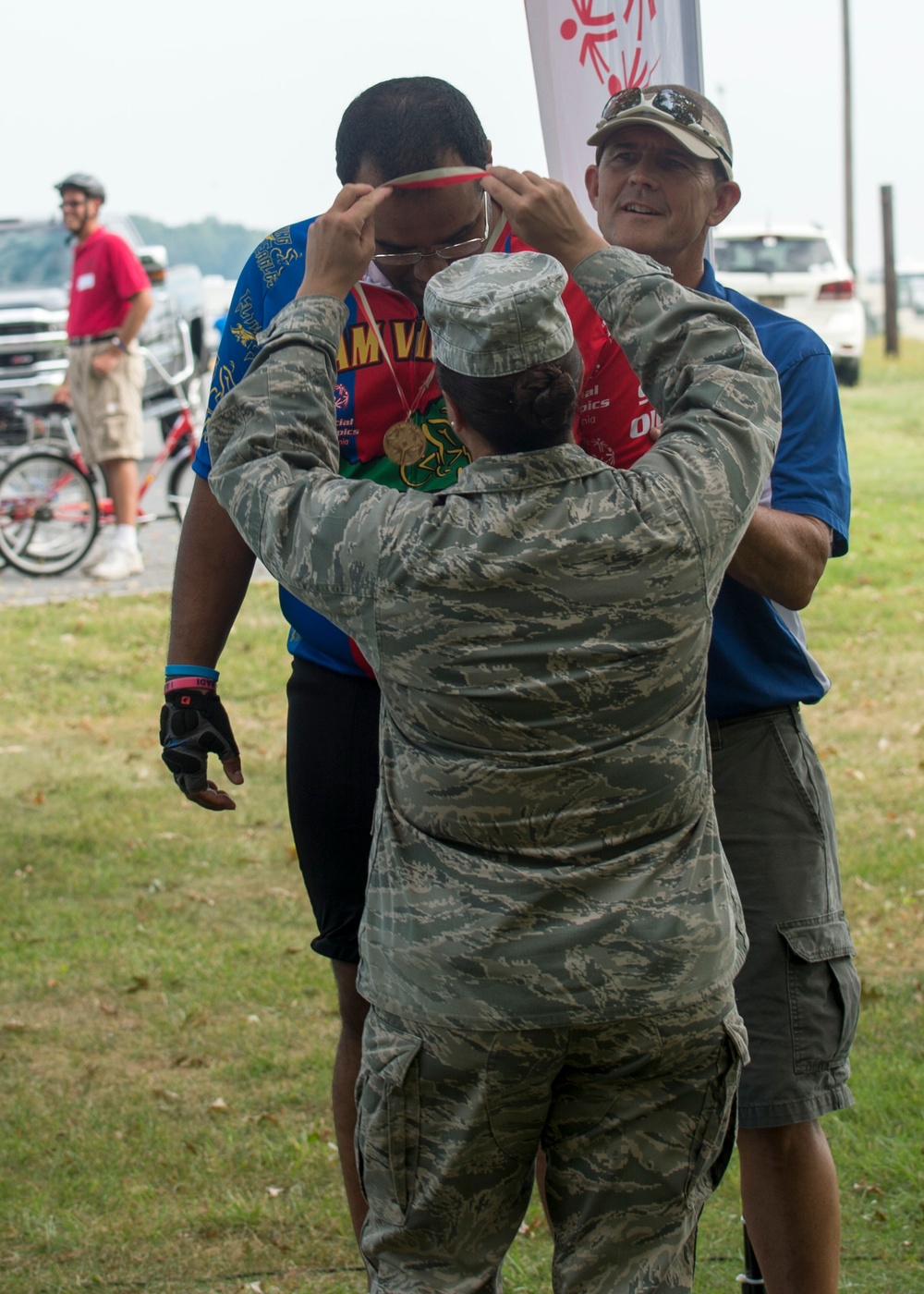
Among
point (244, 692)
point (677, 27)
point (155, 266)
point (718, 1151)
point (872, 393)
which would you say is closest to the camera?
point (718, 1151)

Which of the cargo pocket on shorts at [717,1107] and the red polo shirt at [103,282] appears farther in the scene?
the red polo shirt at [103,282]

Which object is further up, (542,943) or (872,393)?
(542,943)

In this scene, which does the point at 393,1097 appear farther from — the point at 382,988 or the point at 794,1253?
the point at 794,1253

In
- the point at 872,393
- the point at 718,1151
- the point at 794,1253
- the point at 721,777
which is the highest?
the point at 721,777

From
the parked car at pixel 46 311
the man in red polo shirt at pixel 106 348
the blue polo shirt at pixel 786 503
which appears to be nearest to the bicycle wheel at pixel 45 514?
the man in red polo shirt at pixel 106 348

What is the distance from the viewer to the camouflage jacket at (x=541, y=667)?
5.91 feet

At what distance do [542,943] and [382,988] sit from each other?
256mm

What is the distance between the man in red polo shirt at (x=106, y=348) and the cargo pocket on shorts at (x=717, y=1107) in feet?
27.4

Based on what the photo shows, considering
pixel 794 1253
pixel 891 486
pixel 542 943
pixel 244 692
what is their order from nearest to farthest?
pixel 542 943
pixel 794 1253
pixel 244 692
pixel 891 486

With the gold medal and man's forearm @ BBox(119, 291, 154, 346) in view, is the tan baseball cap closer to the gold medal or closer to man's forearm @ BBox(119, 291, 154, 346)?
the gold medal

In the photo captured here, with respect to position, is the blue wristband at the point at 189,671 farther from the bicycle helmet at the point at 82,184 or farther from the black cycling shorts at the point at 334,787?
the bicycle helmet at the point at 82,184

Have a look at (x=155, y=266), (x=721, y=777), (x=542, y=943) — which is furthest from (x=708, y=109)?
(x=155, y=266)

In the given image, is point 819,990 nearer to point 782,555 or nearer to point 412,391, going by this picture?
point 782,555

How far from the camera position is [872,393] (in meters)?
Answer: 18.0
